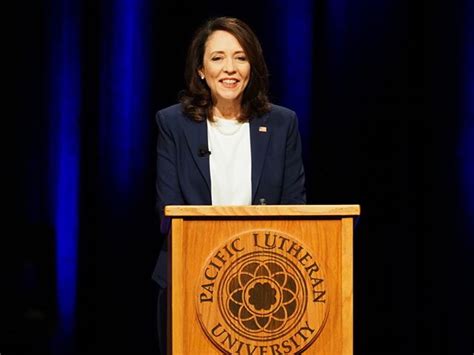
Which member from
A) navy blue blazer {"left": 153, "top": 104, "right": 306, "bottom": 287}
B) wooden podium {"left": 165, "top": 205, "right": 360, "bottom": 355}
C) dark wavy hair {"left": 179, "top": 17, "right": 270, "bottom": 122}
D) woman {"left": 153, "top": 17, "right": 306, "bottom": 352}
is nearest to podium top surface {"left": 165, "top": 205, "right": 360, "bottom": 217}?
wooden podium {"left": 165, "top": 205, "right": 360, "bottom": 355}

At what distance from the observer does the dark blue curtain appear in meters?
4.44

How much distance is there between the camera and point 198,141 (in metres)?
3.01

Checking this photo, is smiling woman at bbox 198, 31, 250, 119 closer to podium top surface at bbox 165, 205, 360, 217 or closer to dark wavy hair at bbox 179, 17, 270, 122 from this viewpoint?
dark wavy hair at bbox 179, 17, 270, 122

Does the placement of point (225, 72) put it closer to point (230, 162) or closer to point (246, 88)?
point (246, 88)

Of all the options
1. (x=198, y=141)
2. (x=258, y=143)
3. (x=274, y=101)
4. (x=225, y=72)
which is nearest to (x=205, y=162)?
(x=198, y=141)

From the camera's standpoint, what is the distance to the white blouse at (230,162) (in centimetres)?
299

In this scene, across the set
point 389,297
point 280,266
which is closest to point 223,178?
point 280,266

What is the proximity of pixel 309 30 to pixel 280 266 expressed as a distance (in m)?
2.24

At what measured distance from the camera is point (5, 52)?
4445mm

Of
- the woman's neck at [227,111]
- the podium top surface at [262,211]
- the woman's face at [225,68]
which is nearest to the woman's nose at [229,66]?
the woman's face at [225,68]

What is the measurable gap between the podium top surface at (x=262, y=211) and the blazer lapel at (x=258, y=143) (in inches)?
18.1

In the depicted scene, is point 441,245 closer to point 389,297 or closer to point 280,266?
point 389,297

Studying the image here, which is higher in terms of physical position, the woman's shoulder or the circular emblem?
the woman's shoulder

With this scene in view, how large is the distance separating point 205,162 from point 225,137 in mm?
147
